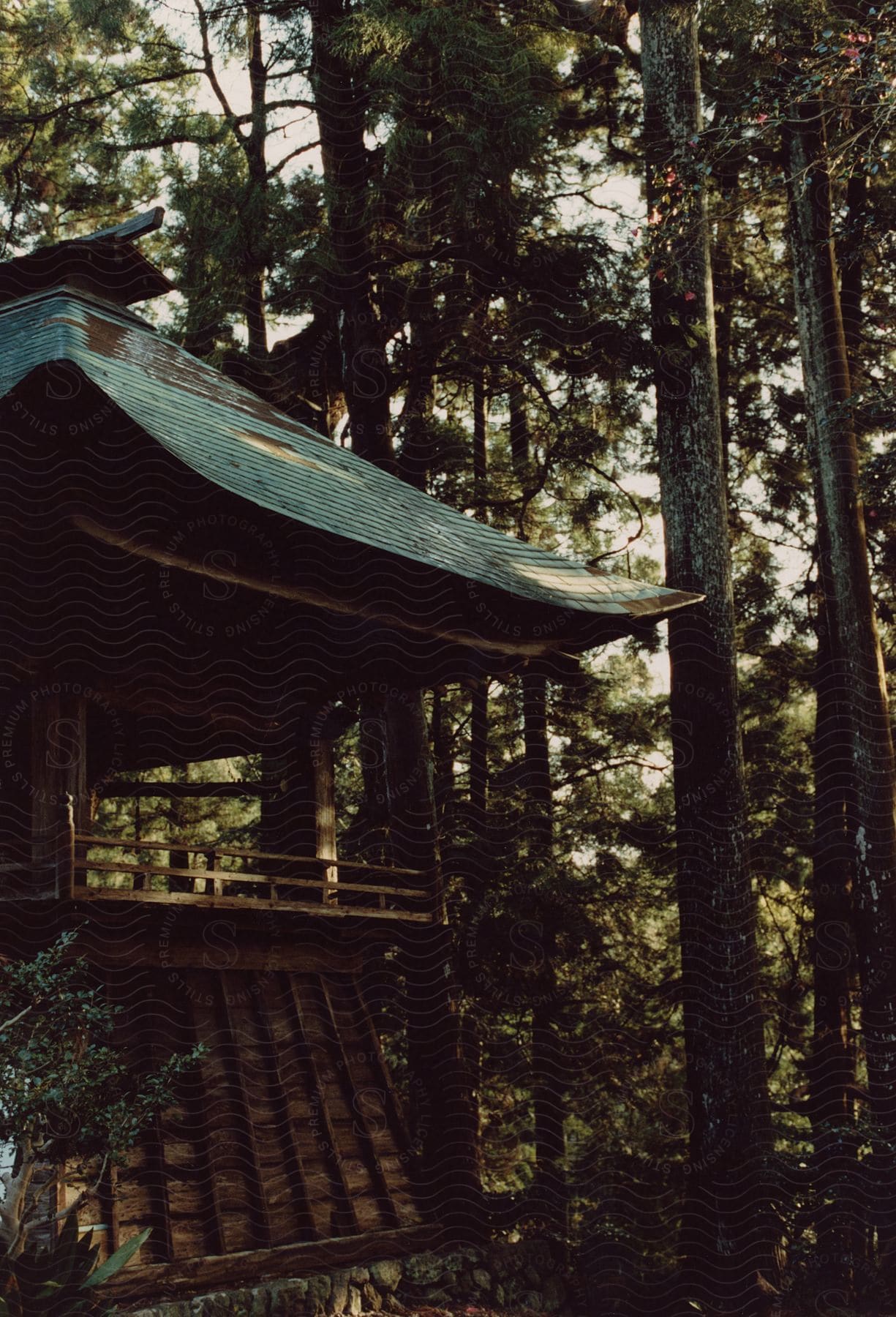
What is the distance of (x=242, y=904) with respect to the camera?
749 cm

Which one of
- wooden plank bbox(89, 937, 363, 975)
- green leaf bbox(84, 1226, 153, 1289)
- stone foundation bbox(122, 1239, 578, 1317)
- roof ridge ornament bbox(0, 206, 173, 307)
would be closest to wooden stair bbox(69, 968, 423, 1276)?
wooden plank bbox(89, 937, 363, 975)

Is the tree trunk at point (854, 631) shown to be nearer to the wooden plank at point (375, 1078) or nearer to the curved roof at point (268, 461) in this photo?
the curved roof at point (268, 461)

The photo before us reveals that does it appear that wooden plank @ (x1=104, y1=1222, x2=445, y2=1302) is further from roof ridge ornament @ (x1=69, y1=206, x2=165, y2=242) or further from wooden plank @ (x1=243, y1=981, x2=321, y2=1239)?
roof ridge ornament @ (x1=69, y1=206, x2=165, y2=242)

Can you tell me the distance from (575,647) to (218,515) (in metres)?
2.64

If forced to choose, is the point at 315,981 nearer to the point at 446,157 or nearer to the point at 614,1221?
the point at 614,1221

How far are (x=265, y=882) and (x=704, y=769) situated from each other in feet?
11.7

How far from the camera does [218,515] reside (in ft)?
21.8

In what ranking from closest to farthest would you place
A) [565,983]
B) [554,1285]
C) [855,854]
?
[554,1285] → [855,854] → [565,983]

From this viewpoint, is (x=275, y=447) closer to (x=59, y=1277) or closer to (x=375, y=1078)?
(x=375, y=1078)

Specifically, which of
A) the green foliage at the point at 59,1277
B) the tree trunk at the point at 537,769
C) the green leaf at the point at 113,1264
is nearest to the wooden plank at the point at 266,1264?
the green foliage at the point at 59,1277

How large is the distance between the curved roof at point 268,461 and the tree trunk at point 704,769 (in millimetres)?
1672

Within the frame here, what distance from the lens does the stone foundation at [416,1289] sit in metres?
7.11

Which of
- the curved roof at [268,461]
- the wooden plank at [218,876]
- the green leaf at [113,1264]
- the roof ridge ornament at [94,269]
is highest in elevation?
the roof ridge ornament at [94,269]

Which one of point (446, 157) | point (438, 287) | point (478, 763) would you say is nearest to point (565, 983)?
point (478, 763)
